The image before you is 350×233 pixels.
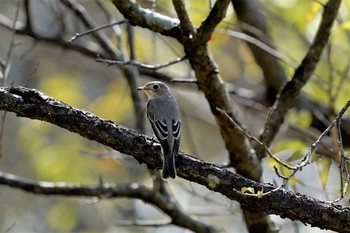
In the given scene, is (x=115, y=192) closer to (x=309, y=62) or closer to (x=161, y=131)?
(x=161, y=131)

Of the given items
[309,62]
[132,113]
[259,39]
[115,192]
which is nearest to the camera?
[309,62]

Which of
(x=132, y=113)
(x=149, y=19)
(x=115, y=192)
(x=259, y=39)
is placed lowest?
(x=115, y=192)

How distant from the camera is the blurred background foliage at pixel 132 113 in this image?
681cm

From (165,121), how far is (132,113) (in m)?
4.33

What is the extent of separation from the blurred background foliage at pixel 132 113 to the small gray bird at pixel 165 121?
397mm

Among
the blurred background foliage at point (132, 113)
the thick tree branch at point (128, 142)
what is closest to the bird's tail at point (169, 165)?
the thick tree branch at point (128, 142)

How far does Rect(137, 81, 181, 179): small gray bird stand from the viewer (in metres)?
4.40

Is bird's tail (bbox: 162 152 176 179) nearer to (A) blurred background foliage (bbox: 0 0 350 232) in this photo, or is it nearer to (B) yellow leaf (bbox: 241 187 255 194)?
(B) yellow leaf (bbox: 241 187 255 194)

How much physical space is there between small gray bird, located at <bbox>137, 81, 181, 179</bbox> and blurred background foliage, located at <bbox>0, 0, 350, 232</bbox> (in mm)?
397

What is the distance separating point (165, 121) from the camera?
5598mm

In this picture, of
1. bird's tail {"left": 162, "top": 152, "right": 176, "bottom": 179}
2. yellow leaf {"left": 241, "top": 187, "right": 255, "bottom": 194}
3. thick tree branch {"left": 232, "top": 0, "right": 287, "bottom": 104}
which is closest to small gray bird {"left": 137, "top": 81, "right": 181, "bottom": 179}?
bird's tail {"left": 162, "top": 152, "right": 176, "bottom": 179}

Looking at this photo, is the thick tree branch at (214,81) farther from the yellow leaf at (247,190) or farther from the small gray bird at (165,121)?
the yellow leaf at (247,190)

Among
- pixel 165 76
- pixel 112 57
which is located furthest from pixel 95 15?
pixel 112 57

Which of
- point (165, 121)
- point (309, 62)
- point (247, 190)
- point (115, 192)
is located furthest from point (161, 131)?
point (247, 190)
